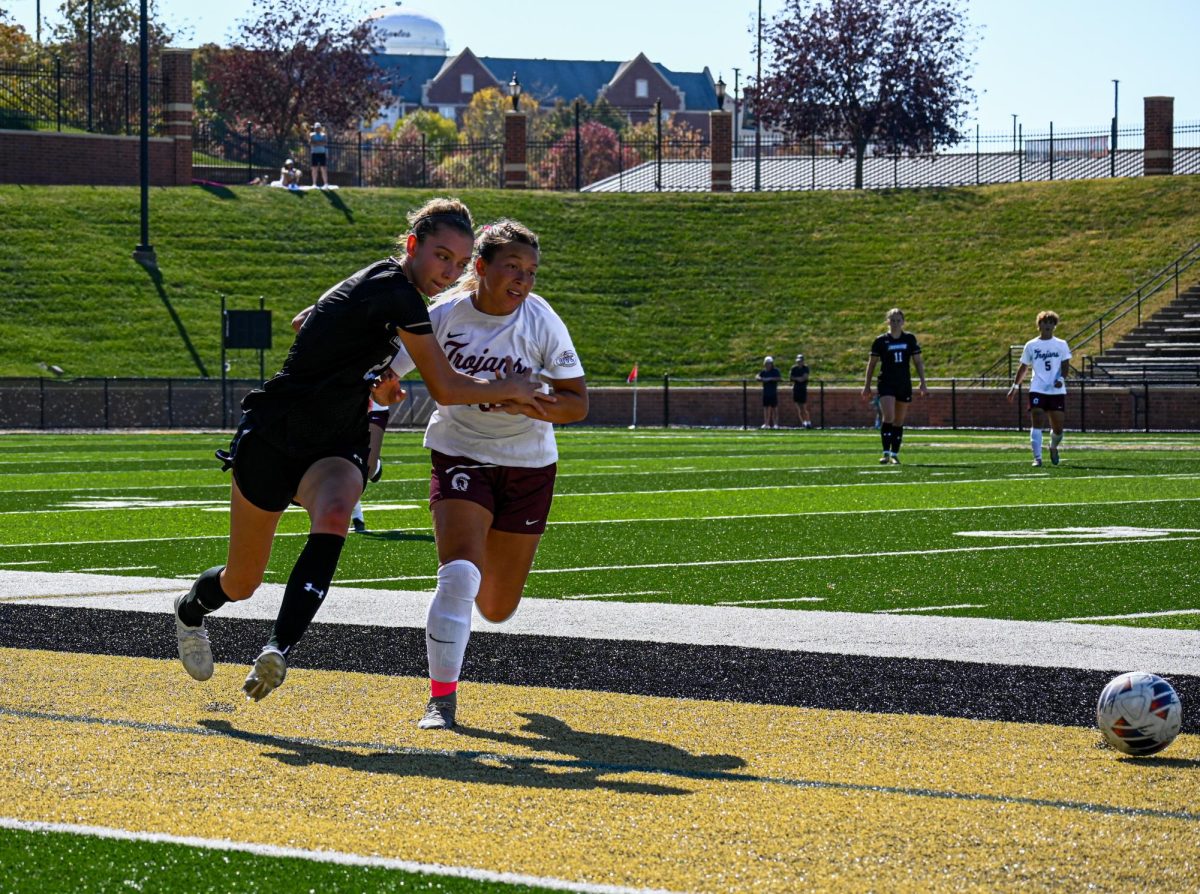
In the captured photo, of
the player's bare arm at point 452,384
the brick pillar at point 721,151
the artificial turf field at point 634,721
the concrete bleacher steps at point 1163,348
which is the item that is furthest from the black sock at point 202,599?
the brick pillar at point 721,151

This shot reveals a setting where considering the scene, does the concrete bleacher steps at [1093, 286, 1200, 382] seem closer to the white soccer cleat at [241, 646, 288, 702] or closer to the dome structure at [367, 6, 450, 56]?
the white soccer cleat at [241, 646, 288, 702]

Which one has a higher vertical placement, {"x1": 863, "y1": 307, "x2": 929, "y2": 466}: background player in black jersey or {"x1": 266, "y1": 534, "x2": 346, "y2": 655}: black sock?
{"x1": 863, "y1": 307, "x2": 929, "y2": 466}: background player in black jersey

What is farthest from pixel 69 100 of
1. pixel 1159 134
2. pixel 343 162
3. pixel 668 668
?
pixel 668 668

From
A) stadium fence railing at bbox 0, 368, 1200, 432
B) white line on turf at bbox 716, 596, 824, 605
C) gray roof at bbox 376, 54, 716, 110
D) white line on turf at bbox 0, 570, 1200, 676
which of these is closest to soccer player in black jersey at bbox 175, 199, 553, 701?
white line on turf at bbox 0, 570, 1200, 676

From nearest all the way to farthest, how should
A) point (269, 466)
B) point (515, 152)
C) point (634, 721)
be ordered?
point (634, 721) → point (269, 466) → point (515, 152)

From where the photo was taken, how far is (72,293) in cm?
4744

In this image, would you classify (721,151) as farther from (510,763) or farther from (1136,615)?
(510,763)

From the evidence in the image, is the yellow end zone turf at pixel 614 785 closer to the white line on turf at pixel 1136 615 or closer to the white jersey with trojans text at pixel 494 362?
the white jersey with trojans text at pixel 494 362

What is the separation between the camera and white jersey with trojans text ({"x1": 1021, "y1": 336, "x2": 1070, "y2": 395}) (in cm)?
2269

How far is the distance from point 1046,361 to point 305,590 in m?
17.2

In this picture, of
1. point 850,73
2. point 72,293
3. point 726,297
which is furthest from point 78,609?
point 850,73

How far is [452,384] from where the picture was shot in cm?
688

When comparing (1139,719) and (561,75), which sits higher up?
(561,75)

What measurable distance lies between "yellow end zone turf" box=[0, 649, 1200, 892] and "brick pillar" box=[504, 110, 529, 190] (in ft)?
188
